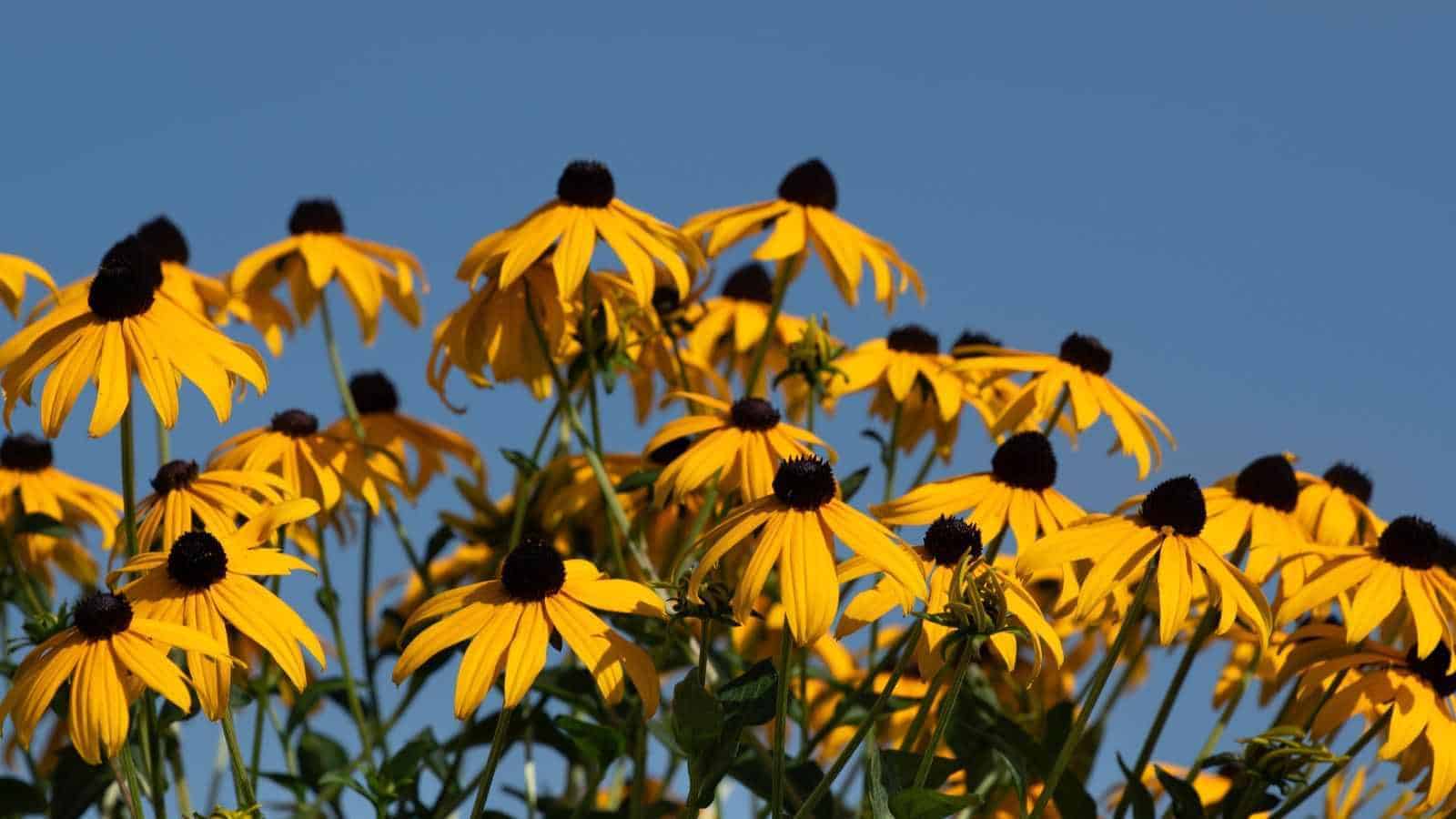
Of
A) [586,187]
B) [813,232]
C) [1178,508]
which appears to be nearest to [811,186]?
[813,232]

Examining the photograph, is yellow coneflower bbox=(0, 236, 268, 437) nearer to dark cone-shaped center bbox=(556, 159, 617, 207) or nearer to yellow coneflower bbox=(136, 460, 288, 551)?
yellow coneflower bbox=(136, 460, 288, 551)

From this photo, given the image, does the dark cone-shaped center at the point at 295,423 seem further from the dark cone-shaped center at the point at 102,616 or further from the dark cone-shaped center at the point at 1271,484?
the dark cone-shaped center at the point at 1271,484

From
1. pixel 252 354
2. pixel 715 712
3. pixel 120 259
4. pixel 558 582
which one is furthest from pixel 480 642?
pixel 120 259

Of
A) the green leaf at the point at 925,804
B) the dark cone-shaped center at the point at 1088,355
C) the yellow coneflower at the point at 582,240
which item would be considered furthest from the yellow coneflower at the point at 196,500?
the dark cone-shaped center at the point at 1088,355

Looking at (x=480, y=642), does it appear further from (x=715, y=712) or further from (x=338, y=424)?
(x=338, y=424)

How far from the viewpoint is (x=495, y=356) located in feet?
12.7

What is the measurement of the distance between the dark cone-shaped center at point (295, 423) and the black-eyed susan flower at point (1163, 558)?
1574 millimetres

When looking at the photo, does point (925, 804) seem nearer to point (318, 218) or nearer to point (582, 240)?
point (582, 240)

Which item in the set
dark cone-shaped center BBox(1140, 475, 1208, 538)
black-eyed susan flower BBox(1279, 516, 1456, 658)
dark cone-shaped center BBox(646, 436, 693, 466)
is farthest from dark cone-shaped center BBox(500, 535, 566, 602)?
black-eyed susan flower BBox(1279, 516, 1456, 658)

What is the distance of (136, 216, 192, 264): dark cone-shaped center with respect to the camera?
181 inches

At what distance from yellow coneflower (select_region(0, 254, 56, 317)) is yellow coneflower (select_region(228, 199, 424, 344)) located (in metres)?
0.63

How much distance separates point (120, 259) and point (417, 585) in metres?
1.68

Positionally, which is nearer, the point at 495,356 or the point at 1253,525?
the point at 1253,525

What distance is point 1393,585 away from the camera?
3287 mm
